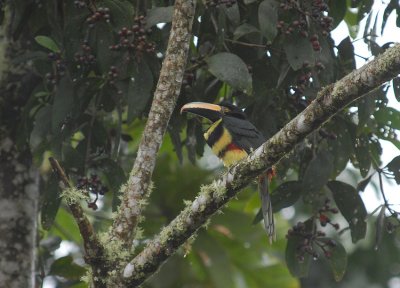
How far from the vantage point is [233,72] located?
11.6 feet

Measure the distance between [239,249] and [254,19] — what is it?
2.54 meters

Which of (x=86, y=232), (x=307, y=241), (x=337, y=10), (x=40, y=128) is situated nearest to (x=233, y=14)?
(x=337, y=10)

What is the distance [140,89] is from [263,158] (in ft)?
Result: 3.00

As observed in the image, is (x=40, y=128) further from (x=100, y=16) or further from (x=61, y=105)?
(x=100, y=16)

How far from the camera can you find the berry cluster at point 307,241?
4027 millimetres

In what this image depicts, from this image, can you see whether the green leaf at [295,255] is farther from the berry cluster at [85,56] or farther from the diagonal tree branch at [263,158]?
the berry cluster at [85,56]

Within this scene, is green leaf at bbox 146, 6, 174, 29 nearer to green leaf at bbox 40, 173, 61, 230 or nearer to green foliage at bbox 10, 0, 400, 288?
green foliage at bbox 10, 0, 400, 288

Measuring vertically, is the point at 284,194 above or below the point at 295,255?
above

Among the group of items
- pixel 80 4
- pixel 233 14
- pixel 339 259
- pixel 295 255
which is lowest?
pixel 339 259

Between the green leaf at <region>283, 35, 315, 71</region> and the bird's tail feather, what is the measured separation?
2.11 ft

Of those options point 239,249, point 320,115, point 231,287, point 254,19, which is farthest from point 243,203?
point 320,115

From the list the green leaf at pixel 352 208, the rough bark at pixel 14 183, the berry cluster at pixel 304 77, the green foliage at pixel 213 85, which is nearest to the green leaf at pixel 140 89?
the green foliage at pixel 213 85

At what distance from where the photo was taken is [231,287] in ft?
18.0

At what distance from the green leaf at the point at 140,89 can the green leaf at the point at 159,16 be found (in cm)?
20
